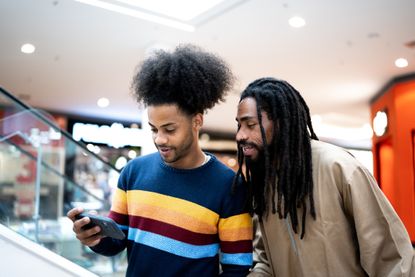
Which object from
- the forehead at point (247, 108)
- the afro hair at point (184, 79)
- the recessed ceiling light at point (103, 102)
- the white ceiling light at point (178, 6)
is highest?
the white ceiling light at point (178, 6)

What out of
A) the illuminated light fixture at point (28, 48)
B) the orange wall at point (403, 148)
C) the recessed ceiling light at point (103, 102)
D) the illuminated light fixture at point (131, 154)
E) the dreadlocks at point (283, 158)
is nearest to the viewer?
the dreadlocks at point (283, 158)

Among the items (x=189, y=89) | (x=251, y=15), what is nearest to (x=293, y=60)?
(x=251, y=15)

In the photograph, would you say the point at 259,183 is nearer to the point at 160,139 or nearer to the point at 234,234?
the point at 234,234

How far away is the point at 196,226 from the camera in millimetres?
1741

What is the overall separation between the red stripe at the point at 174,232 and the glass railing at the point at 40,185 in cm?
276

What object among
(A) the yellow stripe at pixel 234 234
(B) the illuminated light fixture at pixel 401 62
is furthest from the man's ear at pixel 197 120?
(B) the illuminated light fixture at pixel 401 62

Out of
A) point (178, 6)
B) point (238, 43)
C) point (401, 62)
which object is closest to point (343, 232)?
point (178, 6)

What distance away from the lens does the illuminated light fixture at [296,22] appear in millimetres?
6418

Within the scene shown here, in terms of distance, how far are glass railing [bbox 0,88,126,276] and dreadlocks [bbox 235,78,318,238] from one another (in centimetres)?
296

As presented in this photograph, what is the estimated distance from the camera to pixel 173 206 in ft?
5.84

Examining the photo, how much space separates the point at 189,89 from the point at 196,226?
525 mm

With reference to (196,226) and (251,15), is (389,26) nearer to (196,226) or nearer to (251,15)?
(251,15)

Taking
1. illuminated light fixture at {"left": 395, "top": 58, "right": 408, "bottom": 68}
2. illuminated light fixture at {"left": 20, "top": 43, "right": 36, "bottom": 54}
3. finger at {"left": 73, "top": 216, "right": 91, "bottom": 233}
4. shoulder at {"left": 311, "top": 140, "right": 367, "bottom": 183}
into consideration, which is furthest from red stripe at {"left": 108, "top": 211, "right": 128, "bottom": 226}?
illuminated light fixture at {"left": 395, "top": 58, "right": 408, "bottom": 68}

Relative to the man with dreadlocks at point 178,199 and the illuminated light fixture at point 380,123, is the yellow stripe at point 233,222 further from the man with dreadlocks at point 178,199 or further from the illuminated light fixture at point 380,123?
the illuminated light fixture at point 380,123
